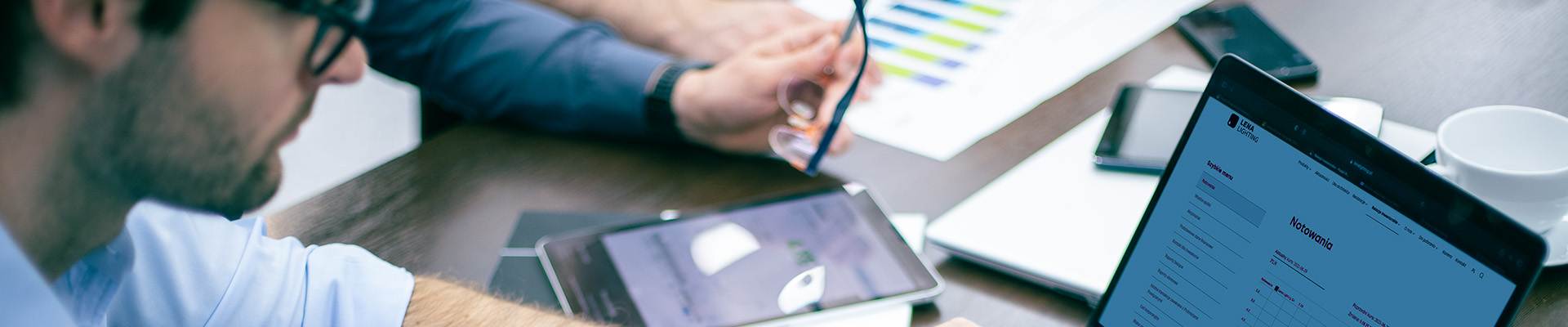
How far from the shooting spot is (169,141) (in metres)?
0.58

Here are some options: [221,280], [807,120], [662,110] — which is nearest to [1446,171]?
[807,120]

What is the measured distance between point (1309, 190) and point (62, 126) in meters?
0.59

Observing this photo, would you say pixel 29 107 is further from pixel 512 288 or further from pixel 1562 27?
pixel 1562 27

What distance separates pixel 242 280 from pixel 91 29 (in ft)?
0.93

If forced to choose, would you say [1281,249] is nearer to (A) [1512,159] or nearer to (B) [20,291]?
(A) [1512,159]

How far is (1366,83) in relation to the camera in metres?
0.98

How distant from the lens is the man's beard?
532 millimetres

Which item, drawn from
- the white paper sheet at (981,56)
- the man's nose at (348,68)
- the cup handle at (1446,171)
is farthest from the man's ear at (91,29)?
the cup handle at (1446,171)

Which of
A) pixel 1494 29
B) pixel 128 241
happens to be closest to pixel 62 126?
pixel 128 241

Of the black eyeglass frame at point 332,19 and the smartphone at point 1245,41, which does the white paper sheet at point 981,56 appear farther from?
the black eyeglass frame at point 332,19

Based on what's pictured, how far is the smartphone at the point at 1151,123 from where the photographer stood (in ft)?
2.83

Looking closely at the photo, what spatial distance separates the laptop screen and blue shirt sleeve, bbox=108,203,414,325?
479 mm

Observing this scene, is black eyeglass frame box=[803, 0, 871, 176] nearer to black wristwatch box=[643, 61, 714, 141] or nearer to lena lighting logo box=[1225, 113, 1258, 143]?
black wristwatch box=[643, 61, 714, 141]

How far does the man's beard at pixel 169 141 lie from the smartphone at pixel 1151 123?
59cm
